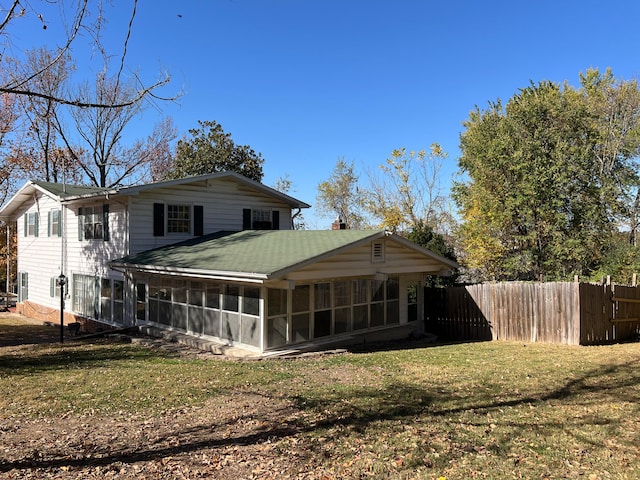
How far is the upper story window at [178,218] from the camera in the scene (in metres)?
18.1

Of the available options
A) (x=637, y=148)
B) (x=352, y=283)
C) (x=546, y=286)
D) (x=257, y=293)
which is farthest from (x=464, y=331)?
(x=637, y=148)

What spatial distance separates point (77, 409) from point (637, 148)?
31.5m

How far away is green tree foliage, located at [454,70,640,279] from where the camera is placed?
22719 millimetres

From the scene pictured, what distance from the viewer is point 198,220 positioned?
1862cm

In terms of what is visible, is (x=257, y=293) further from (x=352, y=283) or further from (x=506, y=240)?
(x=506, y=240)

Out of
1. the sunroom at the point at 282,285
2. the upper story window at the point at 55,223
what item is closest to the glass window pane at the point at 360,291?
the sunroom at the point at 282,285

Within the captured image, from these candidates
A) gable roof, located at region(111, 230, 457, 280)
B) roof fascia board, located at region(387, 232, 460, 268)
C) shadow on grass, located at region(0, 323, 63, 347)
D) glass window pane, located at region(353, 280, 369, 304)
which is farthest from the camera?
shadow on grass, located at region(0, 323, 63, 347)

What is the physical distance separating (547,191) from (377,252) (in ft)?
40.5

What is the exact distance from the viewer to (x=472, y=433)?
20.0 ft

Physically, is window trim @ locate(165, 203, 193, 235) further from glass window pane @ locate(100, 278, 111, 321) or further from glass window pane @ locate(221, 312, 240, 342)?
glass window pane @ locate(221, 312, 240, 342)

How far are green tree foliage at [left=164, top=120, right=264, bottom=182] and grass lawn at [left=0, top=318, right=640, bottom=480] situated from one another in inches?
1059

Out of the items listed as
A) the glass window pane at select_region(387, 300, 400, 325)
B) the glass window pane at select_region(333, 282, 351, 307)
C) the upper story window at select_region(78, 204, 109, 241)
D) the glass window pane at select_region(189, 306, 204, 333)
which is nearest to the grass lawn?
the glass window pane at select_region(189, 306, 204, 333)

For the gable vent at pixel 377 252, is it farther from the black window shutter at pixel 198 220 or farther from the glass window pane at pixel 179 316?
the black window shutter at pixel 198 220

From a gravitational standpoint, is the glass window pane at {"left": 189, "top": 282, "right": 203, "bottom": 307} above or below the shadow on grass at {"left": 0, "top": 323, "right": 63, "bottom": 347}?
above
